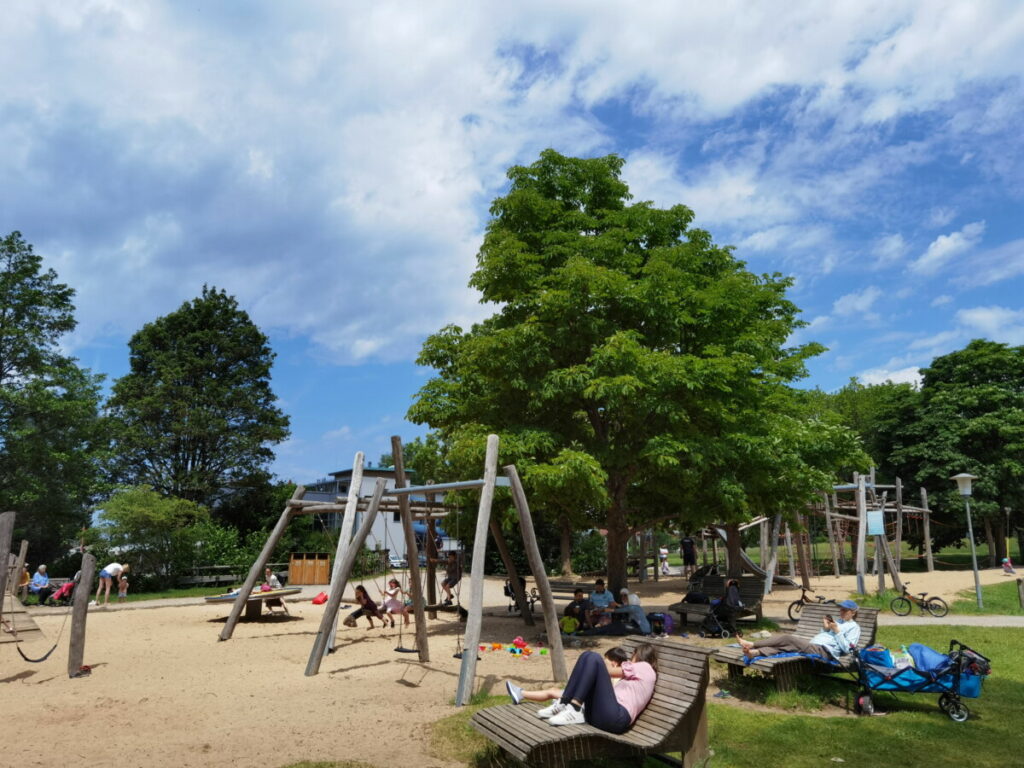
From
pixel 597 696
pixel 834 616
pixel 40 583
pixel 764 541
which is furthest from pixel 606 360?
pixel 40 583

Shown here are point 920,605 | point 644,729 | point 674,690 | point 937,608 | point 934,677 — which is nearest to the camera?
point 644,729

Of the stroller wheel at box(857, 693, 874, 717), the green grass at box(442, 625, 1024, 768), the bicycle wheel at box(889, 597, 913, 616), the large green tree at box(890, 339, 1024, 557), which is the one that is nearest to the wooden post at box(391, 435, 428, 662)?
the green grass at box(442, 625, 1024, 768)

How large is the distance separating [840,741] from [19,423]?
98.6 ft

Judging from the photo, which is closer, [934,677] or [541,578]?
[934,677]

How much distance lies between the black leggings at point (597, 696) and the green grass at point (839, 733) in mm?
886

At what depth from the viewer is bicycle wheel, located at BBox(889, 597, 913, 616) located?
55.2 ft

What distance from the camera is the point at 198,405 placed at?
35594 millimetres

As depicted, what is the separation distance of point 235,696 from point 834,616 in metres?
7.75

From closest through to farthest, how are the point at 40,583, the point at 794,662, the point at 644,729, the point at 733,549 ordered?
the point at 644,729 < the point at 794,662 < the point at 40,583 < the point at 733,549

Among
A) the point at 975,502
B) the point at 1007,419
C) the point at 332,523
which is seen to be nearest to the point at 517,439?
the point at 975,502

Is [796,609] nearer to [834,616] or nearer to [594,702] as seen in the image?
[834,616]

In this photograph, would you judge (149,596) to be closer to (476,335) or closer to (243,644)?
(243,644)

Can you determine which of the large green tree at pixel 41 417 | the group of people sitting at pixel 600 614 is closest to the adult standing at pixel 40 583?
the large green tree at pixel 41 417

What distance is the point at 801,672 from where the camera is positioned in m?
8.63
